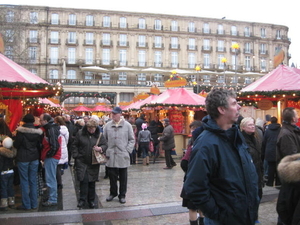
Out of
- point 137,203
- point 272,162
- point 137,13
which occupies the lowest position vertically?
point 137,203

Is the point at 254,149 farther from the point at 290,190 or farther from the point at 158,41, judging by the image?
the point at 158,41

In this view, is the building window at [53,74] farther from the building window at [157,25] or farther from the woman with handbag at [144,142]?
the woman with handbag at [144,142]

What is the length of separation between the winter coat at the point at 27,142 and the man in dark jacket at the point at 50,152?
0.19 meters

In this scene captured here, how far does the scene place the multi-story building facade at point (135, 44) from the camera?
143ft

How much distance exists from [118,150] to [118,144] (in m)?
0.12

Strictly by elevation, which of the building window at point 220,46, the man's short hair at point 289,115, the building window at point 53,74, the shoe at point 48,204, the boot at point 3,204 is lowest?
the shoe at point 48,204

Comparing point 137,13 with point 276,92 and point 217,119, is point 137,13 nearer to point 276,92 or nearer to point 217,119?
point 276,92

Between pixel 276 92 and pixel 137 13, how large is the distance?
41408 mm

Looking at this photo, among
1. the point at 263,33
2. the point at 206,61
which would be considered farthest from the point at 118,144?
the point at 263,33

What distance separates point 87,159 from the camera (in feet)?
17.8

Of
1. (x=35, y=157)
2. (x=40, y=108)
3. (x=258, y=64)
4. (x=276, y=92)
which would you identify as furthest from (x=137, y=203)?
(x=258, y=64)

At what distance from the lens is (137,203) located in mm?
5723

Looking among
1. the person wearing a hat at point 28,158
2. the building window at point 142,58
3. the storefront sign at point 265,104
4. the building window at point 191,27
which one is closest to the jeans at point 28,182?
the person wearing a hat at point 28,158

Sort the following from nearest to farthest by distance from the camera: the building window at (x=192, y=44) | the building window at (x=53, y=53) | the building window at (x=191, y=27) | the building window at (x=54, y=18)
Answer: the building window at (x=54, y=18) < the building window at (x=53, y=53) < the building window at (x=191, y=27) < the building window at (x=192, y=44)
